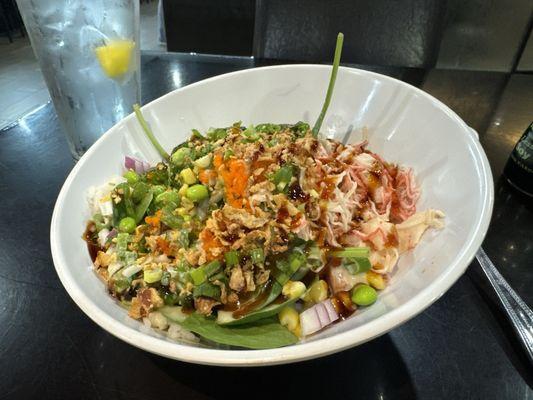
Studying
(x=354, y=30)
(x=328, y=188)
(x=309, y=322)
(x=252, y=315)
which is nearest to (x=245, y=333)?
(x=252, y=315)

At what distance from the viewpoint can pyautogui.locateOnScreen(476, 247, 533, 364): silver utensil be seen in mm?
1099

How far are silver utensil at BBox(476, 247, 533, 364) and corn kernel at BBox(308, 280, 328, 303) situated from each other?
56 cm

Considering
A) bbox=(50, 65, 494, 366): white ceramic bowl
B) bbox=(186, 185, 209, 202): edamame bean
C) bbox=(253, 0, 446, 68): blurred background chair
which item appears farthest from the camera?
bbox=(253, 0, 446, 68): blurred background chair

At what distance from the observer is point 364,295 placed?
0.98 m

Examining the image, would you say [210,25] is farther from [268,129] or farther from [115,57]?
[268,129]

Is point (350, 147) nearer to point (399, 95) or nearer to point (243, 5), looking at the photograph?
point (399, 95)

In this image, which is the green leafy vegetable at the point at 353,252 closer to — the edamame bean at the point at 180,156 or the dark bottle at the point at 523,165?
the edamame bean at the point at 180,156

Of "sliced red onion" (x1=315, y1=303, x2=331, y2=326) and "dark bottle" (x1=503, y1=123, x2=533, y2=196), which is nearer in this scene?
"sliced red onion" (x1=315, y1=303, x2=331, y2=326)

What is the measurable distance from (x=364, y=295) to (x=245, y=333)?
30 cm

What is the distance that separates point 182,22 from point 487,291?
3.71 metres

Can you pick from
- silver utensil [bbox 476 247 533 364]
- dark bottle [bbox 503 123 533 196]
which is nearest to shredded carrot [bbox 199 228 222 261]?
silver utensil [bbox 476 247 533 364]

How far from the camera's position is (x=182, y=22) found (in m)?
3.96

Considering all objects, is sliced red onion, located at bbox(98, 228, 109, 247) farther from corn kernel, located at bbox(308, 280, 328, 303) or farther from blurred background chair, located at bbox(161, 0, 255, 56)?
blurred background chair, located at bbox(161, 0, 255, 56)

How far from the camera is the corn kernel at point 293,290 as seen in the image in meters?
1.00
